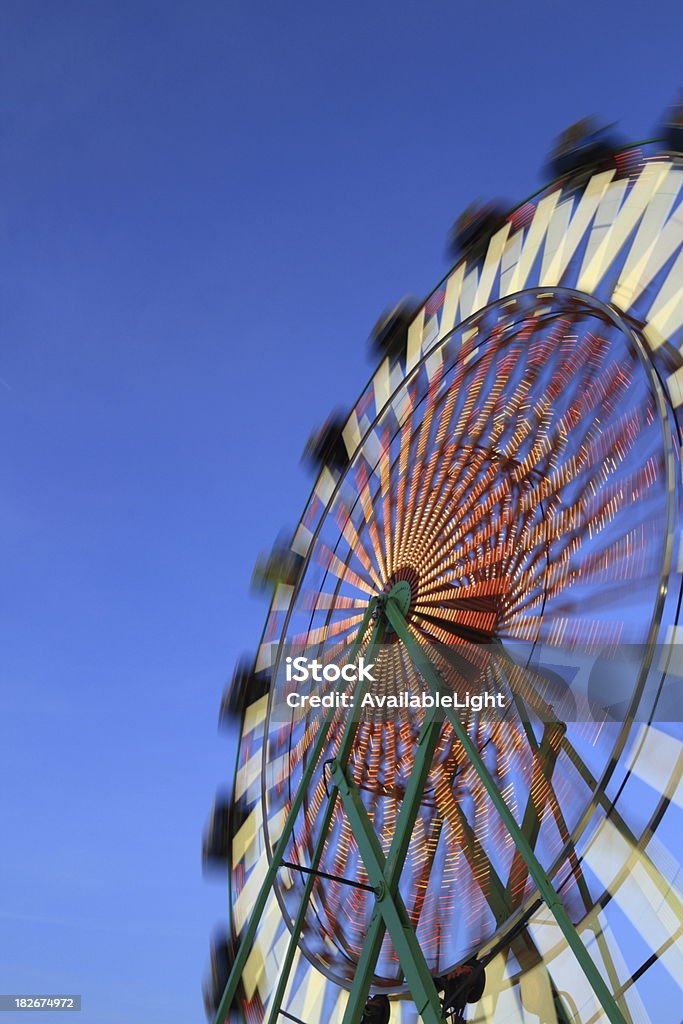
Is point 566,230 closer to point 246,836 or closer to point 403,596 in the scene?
point 403,596

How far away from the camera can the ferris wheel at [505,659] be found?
699 centimetres

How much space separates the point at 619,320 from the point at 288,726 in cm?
662

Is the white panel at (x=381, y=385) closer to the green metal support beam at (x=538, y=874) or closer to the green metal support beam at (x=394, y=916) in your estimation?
the green metal support beam at (x=538, y=874)

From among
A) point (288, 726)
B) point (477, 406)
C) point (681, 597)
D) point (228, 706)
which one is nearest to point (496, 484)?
point (477, 406)

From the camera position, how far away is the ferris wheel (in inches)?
275

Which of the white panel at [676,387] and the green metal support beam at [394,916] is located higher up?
the white panel at [676,387]

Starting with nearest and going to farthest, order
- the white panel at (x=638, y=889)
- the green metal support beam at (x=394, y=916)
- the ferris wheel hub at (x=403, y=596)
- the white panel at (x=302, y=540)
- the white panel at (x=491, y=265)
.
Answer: the white panel at (x=638, y=889), the green metal support beam at (x=394, y=916), the ferris wheel hub at (x=403, y=596), the white panel at (x=491, y=265), the white panel at (x=302, y=540)

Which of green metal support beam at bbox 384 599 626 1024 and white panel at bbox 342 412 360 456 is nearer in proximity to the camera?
green metal support beam at bbox 384 599 626 1024

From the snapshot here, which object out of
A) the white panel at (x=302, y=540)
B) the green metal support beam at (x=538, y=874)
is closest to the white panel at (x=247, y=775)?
the white panel at (x=302, y=540)

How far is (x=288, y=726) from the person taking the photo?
12430 millimetres

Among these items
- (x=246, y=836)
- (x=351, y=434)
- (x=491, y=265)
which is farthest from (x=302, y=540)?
(x=491, y=265)

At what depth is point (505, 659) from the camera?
852 centimetres

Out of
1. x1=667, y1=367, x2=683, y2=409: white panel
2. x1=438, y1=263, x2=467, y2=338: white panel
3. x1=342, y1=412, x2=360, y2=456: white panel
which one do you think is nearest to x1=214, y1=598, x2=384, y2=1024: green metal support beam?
x1=438, y1=263, x2=467, y2=338: white panel

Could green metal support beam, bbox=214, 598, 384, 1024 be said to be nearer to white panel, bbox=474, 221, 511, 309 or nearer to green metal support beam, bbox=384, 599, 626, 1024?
green metal support beam, bbox=384, 599, 626, 1024
